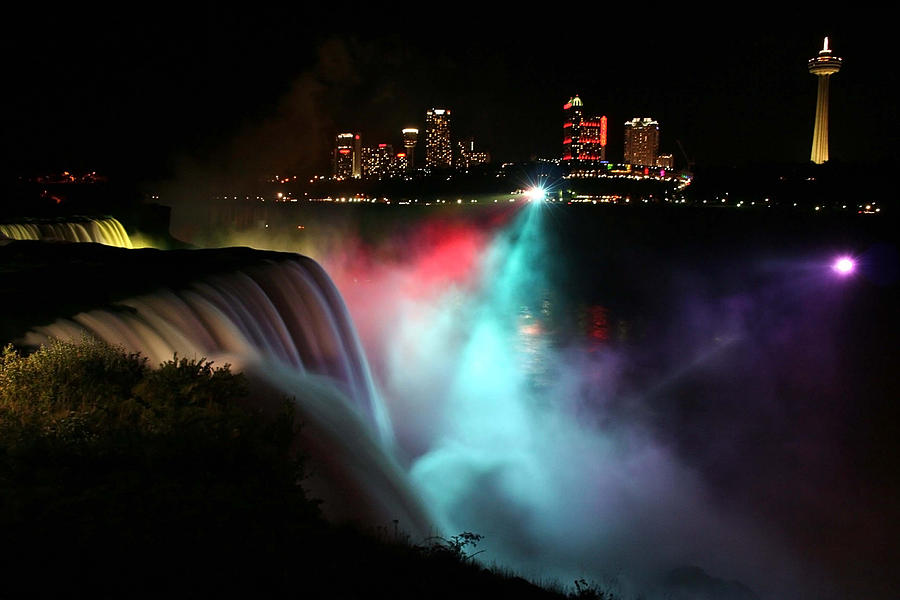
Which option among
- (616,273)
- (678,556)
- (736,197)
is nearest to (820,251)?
(616,273)

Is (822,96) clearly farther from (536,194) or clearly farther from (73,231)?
(73,231)

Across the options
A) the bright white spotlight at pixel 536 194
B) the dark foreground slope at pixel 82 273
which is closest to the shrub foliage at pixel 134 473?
the dark foreground slope at pixel 82 273

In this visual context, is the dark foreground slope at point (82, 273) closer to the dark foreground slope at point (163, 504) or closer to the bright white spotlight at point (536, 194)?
the dark foreground slope at point (163, 504)

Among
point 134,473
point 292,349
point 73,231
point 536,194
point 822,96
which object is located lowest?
point 292,349

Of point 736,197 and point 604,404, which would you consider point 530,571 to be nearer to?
point 604,404

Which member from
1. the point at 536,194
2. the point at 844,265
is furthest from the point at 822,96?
the point at 844,265

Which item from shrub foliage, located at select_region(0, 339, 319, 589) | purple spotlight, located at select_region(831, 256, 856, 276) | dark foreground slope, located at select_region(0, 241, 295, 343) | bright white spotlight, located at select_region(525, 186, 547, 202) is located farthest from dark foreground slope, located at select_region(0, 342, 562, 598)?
bright white spotlight, located at select_region(525, 186, 547, 202)
